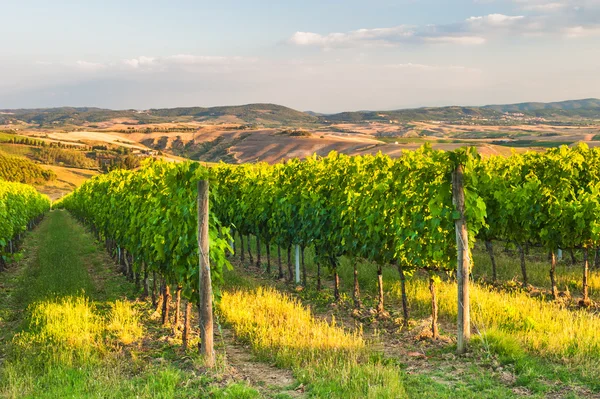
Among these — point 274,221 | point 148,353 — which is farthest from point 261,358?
point 274,221

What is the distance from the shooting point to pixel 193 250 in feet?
26.0

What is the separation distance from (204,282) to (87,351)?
2162 millimetres

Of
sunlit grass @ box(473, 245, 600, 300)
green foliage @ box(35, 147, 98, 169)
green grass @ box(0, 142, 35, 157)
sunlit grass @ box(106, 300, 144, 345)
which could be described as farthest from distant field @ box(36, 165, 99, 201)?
sunlit grass @ box(473, 245, 600, 300)

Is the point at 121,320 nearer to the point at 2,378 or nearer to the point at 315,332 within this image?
the point at 2,378

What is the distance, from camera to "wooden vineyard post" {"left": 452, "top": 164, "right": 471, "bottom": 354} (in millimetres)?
7484

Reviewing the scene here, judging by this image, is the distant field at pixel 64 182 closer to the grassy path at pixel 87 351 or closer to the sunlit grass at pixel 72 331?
the grassy path at pixel 87 351

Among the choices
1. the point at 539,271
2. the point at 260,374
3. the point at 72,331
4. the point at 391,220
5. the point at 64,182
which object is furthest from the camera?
the point at 64,182

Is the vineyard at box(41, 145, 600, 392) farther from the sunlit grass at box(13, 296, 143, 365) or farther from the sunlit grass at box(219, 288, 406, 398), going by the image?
the sunlit grass at box(13, 296, 143, 365)

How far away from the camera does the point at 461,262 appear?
7.58 meters

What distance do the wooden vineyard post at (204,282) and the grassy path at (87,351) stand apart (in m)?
0.32

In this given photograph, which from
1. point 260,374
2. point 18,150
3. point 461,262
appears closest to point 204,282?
point 260,374

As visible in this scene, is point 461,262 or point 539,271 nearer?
point 461,262

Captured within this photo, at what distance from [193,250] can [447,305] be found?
562cm

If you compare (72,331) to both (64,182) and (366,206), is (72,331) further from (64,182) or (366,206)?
(64,182)
